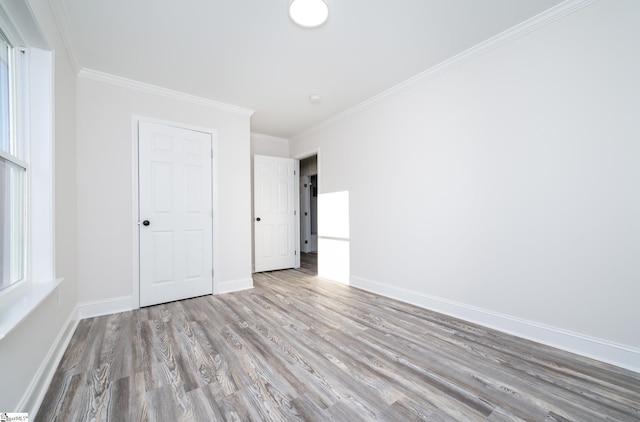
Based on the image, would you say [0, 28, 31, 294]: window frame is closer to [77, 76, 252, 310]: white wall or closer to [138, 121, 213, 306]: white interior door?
[77, 76, 252, 310]: white wall

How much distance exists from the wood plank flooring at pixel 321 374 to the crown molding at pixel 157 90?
2472 millimetres

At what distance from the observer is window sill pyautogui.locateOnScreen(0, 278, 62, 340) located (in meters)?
1.12

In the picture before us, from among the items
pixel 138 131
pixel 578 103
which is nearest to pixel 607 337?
pixel 578 103

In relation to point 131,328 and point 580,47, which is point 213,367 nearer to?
point 131,328

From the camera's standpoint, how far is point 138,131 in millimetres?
2924

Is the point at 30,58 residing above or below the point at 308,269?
above

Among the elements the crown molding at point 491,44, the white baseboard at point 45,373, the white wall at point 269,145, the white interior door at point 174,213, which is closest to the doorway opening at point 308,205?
the white wall at point 269,145

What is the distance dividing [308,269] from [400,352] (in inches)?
120

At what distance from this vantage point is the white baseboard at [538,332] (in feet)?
5.64

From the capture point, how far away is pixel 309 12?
1.93 meters

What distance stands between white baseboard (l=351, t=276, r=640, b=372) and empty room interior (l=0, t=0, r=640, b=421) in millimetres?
13

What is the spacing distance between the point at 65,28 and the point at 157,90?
99 centimetres

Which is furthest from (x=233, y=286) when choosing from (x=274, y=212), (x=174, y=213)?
(x=274, y=212)

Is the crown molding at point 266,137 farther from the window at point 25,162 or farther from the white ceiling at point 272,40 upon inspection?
the window at point 25,162
